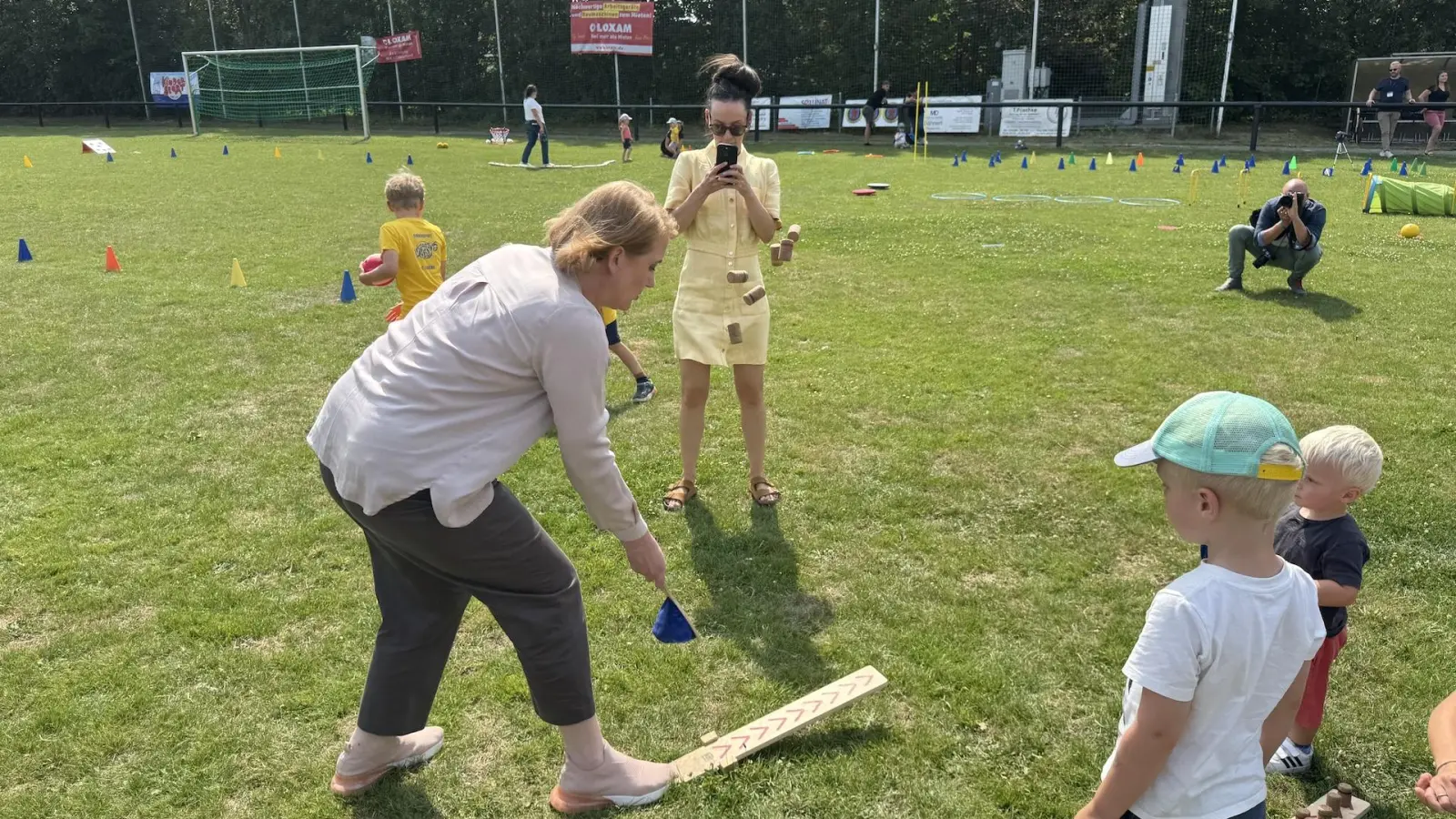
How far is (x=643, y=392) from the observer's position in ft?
20.6

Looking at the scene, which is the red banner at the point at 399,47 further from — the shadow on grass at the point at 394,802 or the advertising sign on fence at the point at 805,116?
the shadow on grass at the point at 394,802

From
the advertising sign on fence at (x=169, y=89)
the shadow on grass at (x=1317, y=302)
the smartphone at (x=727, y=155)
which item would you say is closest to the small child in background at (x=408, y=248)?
the smartphone at (x=727, y=155)

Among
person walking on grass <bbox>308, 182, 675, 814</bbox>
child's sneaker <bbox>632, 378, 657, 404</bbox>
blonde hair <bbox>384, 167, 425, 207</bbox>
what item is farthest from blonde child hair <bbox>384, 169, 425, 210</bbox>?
person walking on grass <bbox>308, 182, 675, 814</bbox>

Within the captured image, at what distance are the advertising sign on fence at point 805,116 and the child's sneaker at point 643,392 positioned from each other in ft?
83.9

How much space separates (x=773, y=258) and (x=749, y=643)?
1.86m

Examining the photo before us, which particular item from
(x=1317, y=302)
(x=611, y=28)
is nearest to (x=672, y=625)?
(x=1317, y=302)

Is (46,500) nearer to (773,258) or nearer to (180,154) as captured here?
(773,258)

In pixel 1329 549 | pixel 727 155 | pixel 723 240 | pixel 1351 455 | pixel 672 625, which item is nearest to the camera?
pixel 1351 455

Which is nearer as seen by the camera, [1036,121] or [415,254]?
[415,254]

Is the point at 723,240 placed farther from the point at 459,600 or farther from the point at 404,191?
the point at 404,191

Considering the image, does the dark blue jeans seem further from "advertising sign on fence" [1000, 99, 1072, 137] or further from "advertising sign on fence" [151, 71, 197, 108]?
"advertising sign on fence" [151, 71, 197, 108]

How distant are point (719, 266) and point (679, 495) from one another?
1162mm

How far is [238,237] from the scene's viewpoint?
11562mm

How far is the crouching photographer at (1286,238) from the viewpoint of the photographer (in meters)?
8.10
